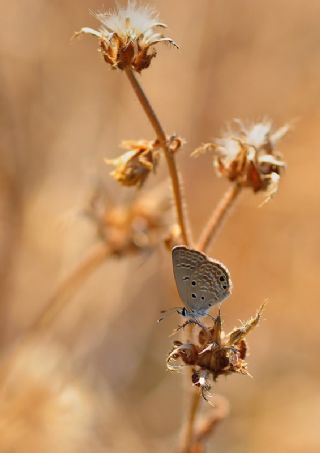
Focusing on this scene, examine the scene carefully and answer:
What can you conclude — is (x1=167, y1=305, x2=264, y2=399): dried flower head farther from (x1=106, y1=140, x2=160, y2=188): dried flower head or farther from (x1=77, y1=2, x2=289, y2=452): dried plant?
(x1=106, y1=140, x2=160, y2=188): dried flower head

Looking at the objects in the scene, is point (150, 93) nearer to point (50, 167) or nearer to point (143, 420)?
point (50, 167)

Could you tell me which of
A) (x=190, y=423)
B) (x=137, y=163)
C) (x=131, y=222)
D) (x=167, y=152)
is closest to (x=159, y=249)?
(x=131, y=222)

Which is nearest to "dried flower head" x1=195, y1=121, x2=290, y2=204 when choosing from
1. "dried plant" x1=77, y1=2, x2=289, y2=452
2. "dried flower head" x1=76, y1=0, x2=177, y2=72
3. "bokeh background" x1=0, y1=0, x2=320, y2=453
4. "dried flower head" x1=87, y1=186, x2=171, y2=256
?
"dried plant" x1=77, y1=2, x2=289, y2=452

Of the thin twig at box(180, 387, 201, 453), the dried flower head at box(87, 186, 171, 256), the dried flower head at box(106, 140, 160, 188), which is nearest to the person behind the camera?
the dried flower head at box(106, 140, 160, 188)

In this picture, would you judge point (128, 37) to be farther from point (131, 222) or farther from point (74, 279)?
point (74, 279)

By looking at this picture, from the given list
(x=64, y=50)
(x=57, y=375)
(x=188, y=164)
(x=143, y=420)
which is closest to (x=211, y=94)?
(x=188, y=164)

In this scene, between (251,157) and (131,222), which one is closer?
(251,157)
